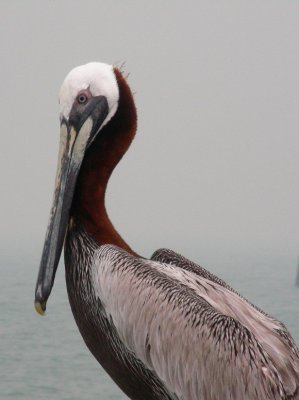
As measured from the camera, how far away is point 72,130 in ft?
16.2

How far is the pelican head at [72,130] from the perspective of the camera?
193 inches

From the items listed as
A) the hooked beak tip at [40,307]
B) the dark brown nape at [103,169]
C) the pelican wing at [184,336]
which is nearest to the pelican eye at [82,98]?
the dark brown nape at [103,169]

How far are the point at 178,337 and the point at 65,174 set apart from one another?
0.83 meters

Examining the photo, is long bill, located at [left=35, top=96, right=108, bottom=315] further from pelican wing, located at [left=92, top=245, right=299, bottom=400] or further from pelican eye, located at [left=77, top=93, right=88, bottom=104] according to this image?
pelican wing, located at [left=92, top=245, right=299, bottom=400]

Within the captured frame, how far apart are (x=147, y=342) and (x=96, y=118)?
964 mm

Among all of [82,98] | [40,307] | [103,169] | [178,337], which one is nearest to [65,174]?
[103,169]

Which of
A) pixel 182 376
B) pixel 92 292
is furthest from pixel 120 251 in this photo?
pixel 182 376

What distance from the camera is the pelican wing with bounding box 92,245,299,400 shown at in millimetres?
4590

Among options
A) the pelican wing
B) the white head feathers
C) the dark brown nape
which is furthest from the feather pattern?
the white head feathers

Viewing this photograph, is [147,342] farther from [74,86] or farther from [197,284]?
[74,86]

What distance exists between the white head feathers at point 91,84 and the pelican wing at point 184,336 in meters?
0.62

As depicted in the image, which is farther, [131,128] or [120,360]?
[131,128]

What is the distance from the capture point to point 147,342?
15.4ft

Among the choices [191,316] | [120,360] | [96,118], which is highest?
[96,118]
